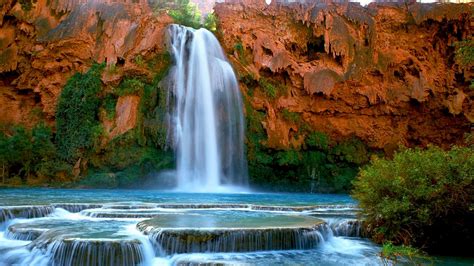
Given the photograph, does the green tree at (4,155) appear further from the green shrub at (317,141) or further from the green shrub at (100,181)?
the green shrub at (317,141)

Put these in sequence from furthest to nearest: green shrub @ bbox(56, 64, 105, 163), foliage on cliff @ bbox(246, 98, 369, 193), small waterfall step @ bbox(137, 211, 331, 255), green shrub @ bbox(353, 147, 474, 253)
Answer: foliage on cliff @ bbox(246, 98, 369, 193) < green shrub @ bbox(56, 64, 105, 163) < green shrub @ bbox(353, 147, 474, 253) < small waterfall step @ bbox(137, 211, 331, 255)

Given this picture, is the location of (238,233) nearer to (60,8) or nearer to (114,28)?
(114,28)

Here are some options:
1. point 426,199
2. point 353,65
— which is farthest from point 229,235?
point 353,65

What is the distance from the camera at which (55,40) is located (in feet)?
98.2

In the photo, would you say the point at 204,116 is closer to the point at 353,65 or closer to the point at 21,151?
the point at 353,65

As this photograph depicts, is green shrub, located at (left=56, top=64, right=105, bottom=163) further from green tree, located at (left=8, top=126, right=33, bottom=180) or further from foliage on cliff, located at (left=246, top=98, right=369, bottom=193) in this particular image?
foliage on cliff, located at (left=246, top=98, right=369, bottom=193)

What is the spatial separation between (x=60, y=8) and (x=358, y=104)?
20.9 m

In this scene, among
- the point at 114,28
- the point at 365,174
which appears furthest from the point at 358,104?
the point at 365,174

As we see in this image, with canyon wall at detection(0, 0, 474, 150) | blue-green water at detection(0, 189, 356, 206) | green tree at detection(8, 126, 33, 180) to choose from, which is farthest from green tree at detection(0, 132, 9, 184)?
blue-green water at detection(0, 189, 356, 206)

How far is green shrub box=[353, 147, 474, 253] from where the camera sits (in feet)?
33.3

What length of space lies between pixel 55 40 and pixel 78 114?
5.07 metres

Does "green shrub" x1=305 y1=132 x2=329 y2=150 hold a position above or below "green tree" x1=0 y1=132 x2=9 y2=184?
above

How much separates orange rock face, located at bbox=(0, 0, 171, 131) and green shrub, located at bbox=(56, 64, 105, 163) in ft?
2.43

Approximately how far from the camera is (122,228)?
1069cm
